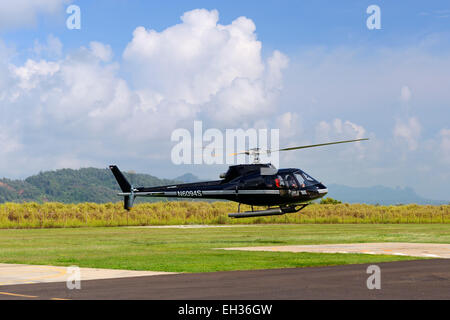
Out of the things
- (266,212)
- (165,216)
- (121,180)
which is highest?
(121,180)

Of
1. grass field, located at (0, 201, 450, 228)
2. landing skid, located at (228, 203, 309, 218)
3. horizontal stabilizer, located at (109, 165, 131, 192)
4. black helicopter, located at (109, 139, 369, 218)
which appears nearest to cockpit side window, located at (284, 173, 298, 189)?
black helicopter, located at (109, 139, 369, 218)

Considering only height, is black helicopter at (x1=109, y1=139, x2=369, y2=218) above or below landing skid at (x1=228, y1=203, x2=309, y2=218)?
above

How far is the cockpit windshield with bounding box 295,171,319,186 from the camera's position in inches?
1614

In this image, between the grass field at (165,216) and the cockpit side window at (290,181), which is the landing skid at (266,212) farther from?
the grass field at (165,216)

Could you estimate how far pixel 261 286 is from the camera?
800 inches

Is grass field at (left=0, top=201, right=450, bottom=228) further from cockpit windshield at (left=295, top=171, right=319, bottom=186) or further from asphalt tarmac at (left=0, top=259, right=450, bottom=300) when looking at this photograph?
asphalt tarmac at (left=0, top=259, right=450, bottom=300)

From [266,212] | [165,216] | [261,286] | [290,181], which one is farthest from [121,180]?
[165,216]

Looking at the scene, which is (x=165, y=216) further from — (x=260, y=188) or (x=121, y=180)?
(x=260, y=188)

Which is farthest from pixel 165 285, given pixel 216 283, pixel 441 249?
pixel 441 249

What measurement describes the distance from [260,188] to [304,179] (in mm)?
2660

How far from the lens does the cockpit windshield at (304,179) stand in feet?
135

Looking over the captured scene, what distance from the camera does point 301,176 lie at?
41.2 metres

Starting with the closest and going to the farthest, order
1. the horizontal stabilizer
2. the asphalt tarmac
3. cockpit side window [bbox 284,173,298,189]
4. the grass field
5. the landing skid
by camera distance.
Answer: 1. the asphalt tarmac
2. the landing skid
3. cockpit side window [bbox 284,173,298,189]
4. the horizontal stabilizer
5. the grass field

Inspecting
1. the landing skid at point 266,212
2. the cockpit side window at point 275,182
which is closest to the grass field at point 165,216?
the landing skid at point 266,212
